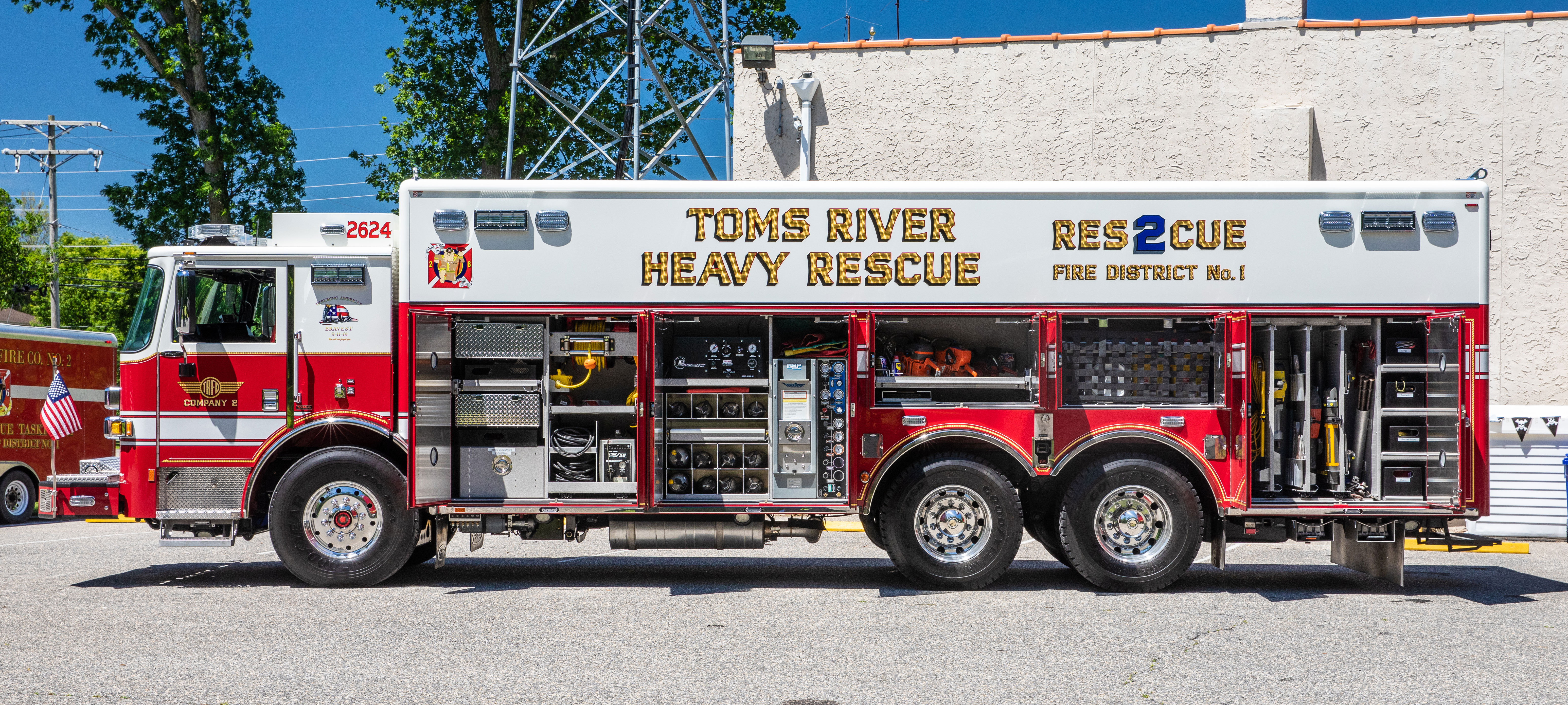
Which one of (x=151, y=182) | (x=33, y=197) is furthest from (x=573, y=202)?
(x=33, y=197)

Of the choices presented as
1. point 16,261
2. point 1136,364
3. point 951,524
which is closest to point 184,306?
point 951,524

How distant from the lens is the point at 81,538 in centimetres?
1351

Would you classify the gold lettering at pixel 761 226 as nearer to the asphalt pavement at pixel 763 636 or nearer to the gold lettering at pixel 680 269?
the gold lettering at pixel 680 269

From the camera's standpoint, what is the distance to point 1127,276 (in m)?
8.93

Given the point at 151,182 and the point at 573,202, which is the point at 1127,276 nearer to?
the point at 573,202

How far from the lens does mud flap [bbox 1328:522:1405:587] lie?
8992 millimetres

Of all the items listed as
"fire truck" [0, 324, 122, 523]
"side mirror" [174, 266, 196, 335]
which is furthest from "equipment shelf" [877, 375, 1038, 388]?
"fire truck" [0, 324, 122, 523]

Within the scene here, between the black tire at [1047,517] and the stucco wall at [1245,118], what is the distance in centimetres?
684

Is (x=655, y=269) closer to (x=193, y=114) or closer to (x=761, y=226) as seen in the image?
(x=761, y=226)

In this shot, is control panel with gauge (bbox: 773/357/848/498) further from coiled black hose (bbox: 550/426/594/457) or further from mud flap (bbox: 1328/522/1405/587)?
mud flap (bbox: 1328/522/1405/587)

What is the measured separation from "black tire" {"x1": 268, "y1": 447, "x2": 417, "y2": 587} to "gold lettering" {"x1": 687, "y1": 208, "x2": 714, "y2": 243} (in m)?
3.00

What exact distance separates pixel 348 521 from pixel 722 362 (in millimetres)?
3181

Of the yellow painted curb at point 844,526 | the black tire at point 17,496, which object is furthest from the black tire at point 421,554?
the black tire at point 17,496

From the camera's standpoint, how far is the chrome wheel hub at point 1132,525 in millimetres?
9000
